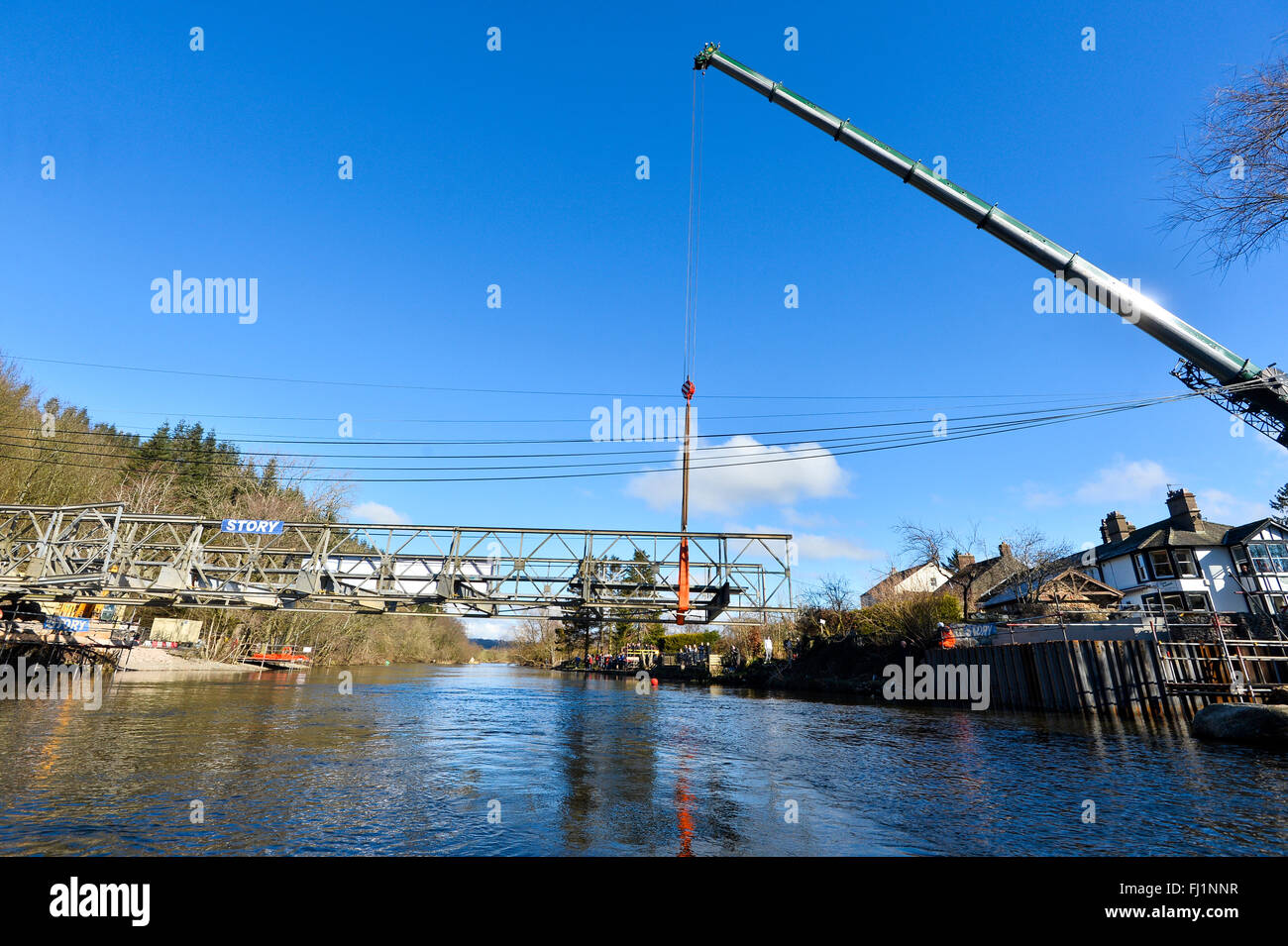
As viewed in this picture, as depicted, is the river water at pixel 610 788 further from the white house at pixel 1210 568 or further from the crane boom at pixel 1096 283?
the white house at pixel 1210 568

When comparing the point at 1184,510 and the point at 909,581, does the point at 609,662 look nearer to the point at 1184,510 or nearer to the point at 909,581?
the point at 909,581

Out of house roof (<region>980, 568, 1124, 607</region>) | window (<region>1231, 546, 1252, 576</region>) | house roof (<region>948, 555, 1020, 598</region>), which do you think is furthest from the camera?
house roof (<region>948, 555, 1020, 598</region>)

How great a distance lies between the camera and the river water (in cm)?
883

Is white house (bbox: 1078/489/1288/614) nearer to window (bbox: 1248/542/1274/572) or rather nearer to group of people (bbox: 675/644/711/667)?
window (bbox: 1248/542/1274/572)

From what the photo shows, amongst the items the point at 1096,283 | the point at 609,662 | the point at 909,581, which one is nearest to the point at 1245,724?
the point at 1096,283

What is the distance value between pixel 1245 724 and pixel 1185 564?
1230 inches

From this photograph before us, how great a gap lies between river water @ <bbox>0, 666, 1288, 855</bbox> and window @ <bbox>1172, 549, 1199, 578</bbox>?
28.8m

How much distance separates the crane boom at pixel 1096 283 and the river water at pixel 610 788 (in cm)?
1174

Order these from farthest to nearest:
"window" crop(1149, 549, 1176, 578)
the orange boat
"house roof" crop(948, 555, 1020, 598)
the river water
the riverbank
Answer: the orange boat, "house roof" crop(948, 555, 1020, 598), the riverbank, "window" crop(1149, 549, 1176, 578), the river water

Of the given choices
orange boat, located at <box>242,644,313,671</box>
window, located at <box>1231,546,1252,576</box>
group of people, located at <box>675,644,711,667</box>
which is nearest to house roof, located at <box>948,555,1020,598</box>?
window, located at <box>1231,546,1252,576</box>

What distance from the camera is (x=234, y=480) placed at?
5922cm

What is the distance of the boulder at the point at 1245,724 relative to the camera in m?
18.6

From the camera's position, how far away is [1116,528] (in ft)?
172

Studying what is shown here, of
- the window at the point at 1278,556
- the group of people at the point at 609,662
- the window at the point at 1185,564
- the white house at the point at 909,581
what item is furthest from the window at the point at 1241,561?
the group of people at the point at 609,662
